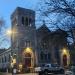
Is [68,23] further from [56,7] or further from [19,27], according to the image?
[19,27]

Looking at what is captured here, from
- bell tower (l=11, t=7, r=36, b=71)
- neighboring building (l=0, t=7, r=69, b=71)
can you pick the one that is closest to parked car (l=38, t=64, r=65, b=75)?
neighboring building (l=0, t=7, r=69, b=71)

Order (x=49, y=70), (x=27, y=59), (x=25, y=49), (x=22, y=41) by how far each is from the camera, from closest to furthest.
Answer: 1. (x=49, y=70)
2. (x=27, y=59)
3. (x=25, y=49)
4. (x=22, y=41)

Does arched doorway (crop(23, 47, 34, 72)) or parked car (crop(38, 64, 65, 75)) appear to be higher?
arched doorway (crop(23, 47, 34, 72))

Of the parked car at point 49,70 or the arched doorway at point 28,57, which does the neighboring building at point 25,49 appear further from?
the parked car at point 49,70

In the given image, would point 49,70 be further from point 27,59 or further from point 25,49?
point 25,49

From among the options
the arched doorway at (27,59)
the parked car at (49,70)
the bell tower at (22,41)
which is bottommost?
the parked car at (49,70)

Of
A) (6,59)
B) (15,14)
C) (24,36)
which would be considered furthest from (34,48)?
(6,59)

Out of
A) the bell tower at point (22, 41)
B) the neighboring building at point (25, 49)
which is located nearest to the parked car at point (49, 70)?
the neighboring building at point (25, 49)

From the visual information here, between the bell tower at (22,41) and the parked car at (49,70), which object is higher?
the bell tower at (22,41)

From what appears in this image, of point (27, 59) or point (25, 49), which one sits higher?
point (25, 49)

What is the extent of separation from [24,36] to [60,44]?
68613 mm

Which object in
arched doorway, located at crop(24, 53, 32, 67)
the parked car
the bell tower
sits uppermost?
the bell tower

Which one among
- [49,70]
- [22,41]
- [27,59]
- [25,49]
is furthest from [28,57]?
[49,70]

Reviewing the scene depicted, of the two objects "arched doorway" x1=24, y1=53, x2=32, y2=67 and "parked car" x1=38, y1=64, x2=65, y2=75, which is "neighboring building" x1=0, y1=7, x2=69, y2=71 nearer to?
"arched doorway" x1=24, y1=53, x2=32, y2=67
